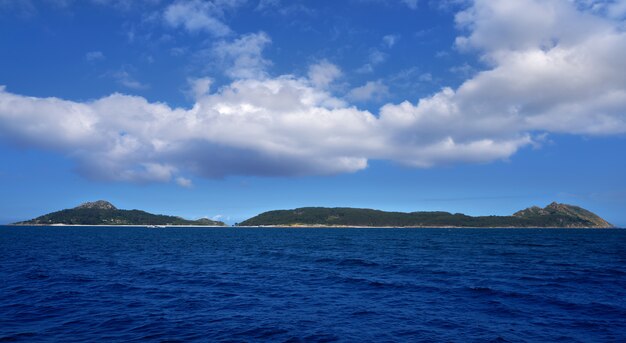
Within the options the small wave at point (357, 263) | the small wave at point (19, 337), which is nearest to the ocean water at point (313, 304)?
the small wave at point (19, 337)

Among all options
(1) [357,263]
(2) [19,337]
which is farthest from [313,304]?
(1) [357,263]

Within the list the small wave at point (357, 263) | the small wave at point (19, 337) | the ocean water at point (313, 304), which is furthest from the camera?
the small wave at point (357, 263)

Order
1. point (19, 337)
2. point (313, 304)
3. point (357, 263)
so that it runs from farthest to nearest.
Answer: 1. point (357, 263)
2. point (313, 304)
3. point (19, 337)

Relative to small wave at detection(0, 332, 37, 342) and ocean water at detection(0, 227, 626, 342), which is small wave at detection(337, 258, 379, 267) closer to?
ocean water at detection(0, 227, 626, 342)

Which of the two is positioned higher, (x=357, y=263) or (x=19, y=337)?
(x=19, y=337)

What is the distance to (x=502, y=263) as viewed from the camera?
6012 centimetres

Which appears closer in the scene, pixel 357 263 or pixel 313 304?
pixel 313 304

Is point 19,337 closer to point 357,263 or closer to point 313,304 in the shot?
point 313,304

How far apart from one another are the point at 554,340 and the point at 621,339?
4.15 meters

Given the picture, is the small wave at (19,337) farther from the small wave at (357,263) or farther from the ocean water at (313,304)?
the small wave at (357,263)

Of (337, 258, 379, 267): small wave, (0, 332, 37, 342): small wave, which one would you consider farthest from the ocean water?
(337, 258, 379, 267): small wave

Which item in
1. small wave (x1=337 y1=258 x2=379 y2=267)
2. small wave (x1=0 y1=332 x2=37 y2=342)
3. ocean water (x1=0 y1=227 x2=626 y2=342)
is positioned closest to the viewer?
small wave (x1=0 y1=332 x2=37 y2=342)

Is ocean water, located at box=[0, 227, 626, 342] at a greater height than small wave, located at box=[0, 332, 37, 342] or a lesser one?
lesser

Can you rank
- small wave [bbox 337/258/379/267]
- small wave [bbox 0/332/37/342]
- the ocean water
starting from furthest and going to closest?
1. small wave [bbox 337/258/379/267]
2. the ocean water
3. small wave [bbox 0/332/37/342]
